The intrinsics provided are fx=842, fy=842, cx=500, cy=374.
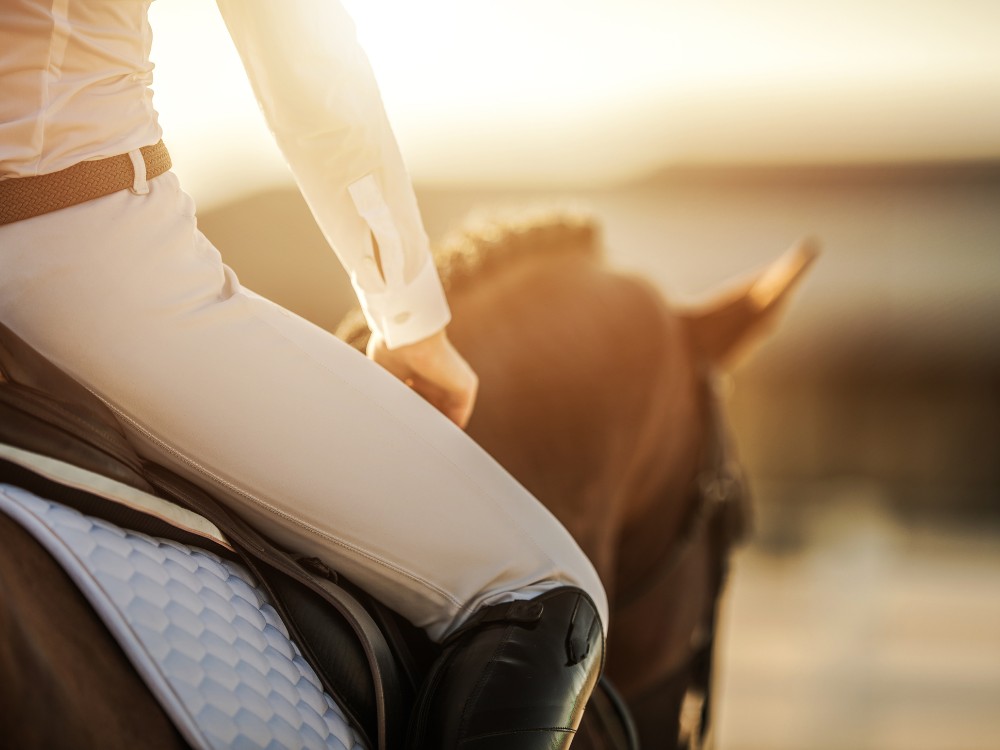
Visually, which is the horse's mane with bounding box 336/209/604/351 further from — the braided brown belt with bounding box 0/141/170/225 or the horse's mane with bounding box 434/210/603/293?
the braided brown belt with bounding box 0/141/170/225

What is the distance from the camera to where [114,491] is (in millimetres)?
909

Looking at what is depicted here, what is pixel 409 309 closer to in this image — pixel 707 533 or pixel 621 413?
pixel 621 413

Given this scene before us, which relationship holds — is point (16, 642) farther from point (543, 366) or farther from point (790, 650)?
point (790, 650)

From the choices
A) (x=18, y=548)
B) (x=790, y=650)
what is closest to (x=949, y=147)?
(x=790, y=650)

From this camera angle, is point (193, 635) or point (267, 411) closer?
point (193, 635)

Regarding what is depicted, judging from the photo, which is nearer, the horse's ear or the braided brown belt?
the braided brown belt

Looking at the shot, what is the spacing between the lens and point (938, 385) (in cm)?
1360

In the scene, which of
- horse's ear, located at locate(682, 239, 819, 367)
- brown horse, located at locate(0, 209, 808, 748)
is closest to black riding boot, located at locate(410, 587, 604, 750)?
brown horse, located at locate(0, 209, 808, 748)

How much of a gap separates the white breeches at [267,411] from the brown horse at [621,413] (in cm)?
47

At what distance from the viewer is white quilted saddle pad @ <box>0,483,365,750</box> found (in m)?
0.84

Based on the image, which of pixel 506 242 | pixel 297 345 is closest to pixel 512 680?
pixel 297 345

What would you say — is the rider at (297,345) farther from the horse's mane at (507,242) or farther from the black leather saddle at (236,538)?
the horse's mane at (507,242)

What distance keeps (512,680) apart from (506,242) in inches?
41.0

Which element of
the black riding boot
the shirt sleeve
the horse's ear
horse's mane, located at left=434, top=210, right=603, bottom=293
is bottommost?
the horse's ear
